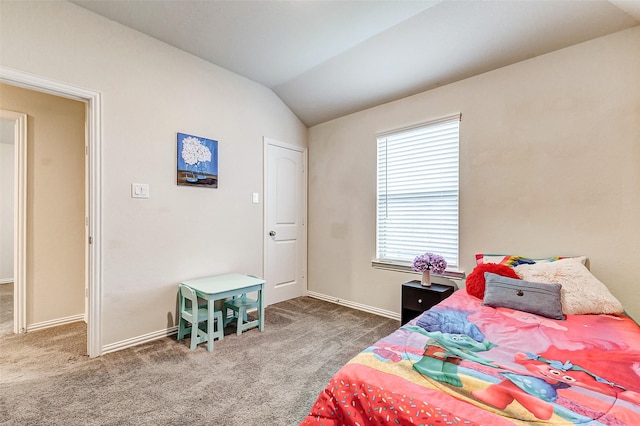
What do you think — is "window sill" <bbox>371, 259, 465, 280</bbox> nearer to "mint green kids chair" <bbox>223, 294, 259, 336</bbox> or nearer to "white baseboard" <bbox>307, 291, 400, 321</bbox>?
"white baseboard" <bbox>307, 291, 400, 321</bbox>

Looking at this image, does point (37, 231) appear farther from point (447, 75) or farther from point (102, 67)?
point (447, 75)

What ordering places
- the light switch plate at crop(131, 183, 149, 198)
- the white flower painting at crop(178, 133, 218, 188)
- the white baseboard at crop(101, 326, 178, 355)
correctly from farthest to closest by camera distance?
→ the white flower painting at crop(178, 133, 218, 188) → the light switch plate at crop(131, 183, 149, 198) → the white baseboard at crop(101, 326, 178, 355)

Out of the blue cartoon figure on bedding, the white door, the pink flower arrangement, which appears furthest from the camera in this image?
the white door

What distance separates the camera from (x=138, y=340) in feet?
8.30

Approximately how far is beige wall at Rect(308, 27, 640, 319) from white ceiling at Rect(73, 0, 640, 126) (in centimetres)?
17

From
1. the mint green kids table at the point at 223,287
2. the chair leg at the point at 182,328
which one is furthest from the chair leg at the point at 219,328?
the chair leg at the point at 182,328

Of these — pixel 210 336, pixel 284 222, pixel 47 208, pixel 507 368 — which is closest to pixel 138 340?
pixel 210 336

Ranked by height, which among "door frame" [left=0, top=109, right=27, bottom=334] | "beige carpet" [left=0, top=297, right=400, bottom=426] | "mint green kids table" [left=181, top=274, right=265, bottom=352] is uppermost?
"door frame" [left=0, top=109, right=27, bottom=334]

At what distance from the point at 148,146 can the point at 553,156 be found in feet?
11.1

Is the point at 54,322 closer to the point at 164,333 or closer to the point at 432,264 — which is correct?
the point at 164,333

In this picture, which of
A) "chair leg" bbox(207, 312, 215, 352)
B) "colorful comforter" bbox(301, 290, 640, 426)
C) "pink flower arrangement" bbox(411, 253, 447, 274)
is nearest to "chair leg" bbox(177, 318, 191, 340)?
"chair leg" bbox(207, 312, 215, 352)

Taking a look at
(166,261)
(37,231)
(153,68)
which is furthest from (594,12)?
(37,231)

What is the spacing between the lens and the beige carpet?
1642mm

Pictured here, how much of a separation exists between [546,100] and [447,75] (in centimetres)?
84
